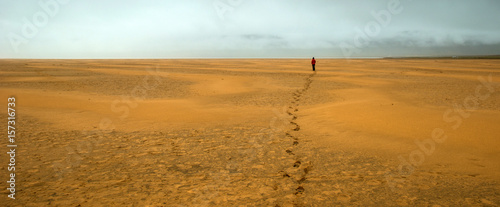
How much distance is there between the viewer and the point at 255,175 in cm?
455

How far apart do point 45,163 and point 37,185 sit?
3.43 feet

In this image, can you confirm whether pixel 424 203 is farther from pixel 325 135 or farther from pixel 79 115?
pixel 79 115

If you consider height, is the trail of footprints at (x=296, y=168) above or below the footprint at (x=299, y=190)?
above

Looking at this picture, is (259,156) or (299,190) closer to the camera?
(299,190)

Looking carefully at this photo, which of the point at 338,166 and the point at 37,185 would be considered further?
the point at 338,166

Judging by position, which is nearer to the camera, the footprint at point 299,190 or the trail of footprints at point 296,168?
the footprint at point 299,190

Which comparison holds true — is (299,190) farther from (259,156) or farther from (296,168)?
(259,156)

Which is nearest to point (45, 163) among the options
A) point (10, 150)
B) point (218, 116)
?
point (10, 150)

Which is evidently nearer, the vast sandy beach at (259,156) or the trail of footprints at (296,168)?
the vast sandy beach at (259,156)

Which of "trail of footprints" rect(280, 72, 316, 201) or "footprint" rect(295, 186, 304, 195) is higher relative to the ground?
"trail of footprints" rect(280, 72, 316, 201)

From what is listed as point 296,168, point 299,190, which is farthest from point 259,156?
point 299,190

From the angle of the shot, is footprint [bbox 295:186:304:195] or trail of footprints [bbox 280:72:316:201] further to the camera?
trail of footprints [bbox 280:72:316:201]

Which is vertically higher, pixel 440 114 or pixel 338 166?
pixel 440 114

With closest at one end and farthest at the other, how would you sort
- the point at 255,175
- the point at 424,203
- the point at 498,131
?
the point at 424,203
the point at 255,175
the point at 498,131
